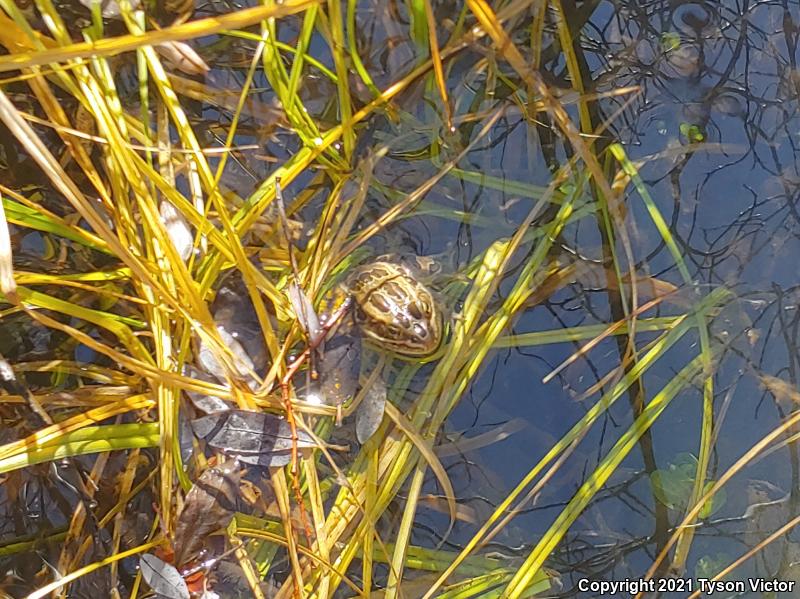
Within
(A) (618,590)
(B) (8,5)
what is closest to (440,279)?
(A) (618,590)

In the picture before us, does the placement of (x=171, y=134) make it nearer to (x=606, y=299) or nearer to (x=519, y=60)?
(x=519, y=60)

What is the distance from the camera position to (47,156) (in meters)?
0.99

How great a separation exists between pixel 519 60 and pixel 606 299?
572 millimetres

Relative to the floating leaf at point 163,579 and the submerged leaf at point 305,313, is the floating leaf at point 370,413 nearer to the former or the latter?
the submerged leaf at point 305,313

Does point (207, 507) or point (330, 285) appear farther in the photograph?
point (330, 285)

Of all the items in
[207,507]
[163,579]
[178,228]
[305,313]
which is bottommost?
[163,579]

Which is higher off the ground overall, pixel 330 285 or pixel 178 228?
pixel 178 228

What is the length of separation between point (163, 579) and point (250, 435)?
347 mm

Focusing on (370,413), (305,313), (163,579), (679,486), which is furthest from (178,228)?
(679,486)

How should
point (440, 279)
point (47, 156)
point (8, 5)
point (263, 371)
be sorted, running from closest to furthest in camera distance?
1. point (47, 156)
2. point (8, 5)
3. point (263, 371)
4. point (440, 279)

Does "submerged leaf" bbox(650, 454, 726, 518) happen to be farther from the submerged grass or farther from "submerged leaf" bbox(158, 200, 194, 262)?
"submerged leaf" bbox(158, 200, 194, 262)

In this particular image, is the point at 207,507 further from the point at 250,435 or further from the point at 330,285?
the point at 330,285

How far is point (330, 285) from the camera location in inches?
62.3

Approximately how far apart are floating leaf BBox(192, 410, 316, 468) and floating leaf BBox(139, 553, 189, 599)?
27 centimetres
